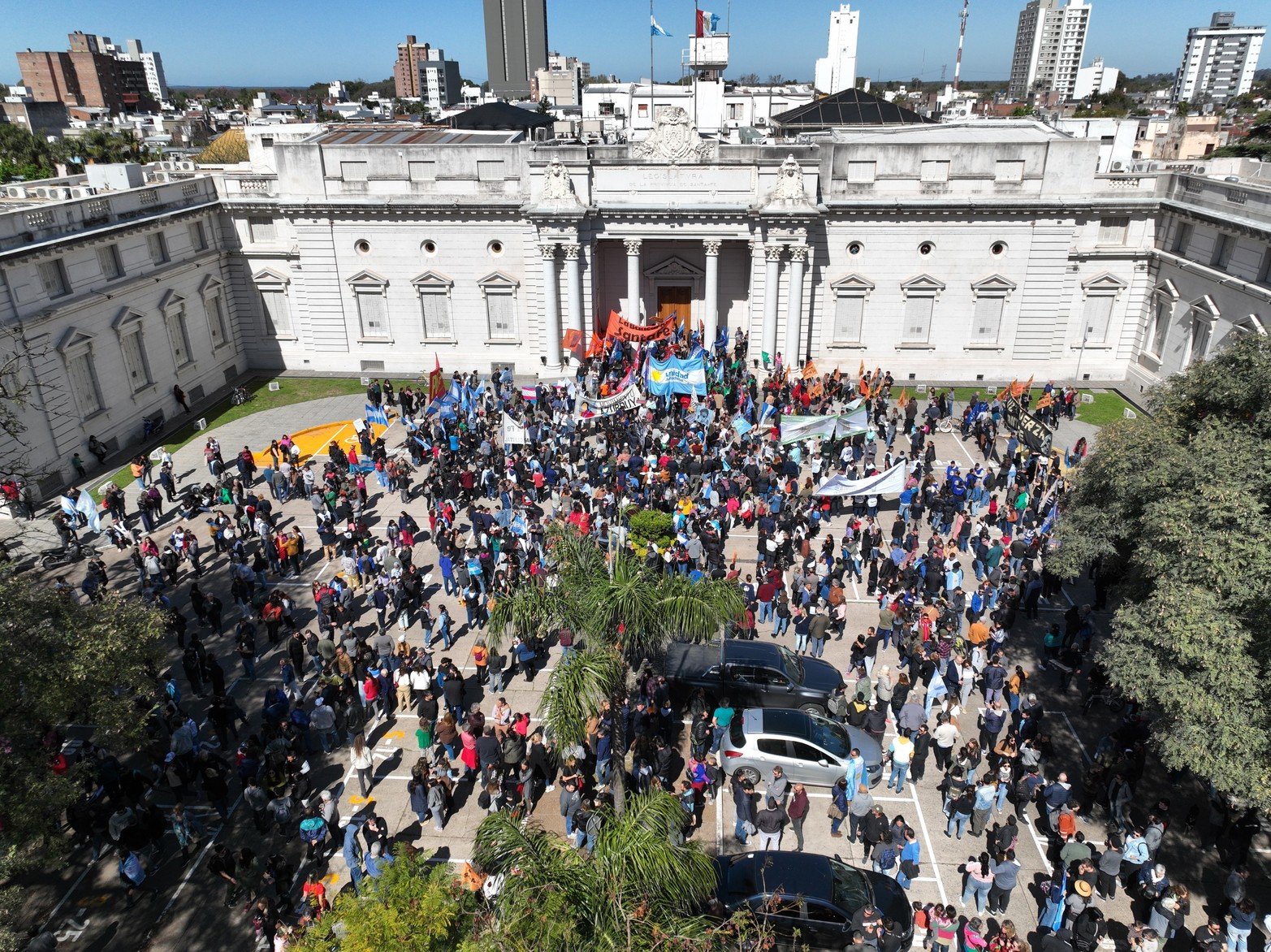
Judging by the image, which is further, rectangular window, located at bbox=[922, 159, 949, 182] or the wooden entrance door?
the wooden entrance door

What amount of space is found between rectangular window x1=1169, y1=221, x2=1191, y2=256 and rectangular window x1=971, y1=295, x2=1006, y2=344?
22.2ft

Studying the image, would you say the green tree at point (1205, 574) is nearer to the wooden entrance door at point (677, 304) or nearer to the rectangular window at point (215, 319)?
the wooden entrance door at point (677, 304)

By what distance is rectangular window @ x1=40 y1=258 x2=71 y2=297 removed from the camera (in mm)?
28688

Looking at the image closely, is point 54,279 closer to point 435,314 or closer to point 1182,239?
point 435,314

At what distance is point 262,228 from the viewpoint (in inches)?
1569

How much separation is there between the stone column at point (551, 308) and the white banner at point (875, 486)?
17.6 m

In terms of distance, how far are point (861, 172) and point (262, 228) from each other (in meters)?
26.8

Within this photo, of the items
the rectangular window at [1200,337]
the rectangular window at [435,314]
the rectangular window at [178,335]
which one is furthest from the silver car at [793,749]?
the rectangular window at [178,335]

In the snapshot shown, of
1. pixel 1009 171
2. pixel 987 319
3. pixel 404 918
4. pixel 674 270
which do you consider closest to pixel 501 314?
pixel 674 270

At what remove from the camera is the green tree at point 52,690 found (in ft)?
38.8

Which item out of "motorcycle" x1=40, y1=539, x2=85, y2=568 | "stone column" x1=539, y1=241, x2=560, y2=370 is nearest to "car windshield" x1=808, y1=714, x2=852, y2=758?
"motorcycle" x1=40, y1=539, x2=85, y2=568

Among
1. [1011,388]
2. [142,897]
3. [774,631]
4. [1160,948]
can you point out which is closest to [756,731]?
[774,631]

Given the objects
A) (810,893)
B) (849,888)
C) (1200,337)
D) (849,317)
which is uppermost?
(1200,337)

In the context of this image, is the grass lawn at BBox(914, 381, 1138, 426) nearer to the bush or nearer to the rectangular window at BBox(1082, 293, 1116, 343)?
the rectangular window at BBox(1082, 293, 1116, 343)
